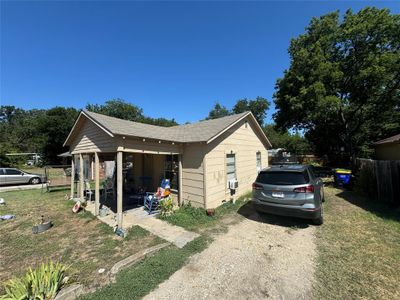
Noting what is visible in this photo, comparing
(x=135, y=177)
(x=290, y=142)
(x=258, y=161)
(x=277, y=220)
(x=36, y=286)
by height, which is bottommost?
(x=277, y=220)

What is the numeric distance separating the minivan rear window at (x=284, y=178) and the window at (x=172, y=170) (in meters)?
3.87

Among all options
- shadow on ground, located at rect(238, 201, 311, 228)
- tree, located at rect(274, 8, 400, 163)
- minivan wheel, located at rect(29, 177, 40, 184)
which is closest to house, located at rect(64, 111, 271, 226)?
shadow on ground, located at rect(238, 201, 311, 228)

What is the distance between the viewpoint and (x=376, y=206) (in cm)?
762

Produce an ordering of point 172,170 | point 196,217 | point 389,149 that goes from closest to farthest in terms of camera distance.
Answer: point 196,217 → point 172,170 → point 389,149

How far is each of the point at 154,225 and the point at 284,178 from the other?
4.34 meters

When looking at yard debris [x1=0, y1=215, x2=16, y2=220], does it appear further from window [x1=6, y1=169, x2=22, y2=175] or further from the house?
window [x1=6, y1=169, x2=22, y2=175]

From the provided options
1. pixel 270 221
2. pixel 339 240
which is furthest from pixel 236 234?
pixel 339 240

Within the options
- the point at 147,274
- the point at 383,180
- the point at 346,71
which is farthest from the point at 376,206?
the point at 346,71

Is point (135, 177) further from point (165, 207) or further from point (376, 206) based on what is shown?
point (376, 206)

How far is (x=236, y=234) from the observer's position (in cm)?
553

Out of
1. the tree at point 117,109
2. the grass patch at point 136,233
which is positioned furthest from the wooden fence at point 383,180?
the tree at point 117,109

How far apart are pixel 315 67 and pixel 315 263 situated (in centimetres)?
1657

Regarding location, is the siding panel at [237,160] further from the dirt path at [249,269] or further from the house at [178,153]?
the dirt path at [249,269]

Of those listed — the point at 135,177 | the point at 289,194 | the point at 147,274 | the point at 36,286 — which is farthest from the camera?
the point at 135,177
